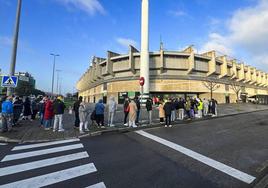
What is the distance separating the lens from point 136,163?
5.43 m

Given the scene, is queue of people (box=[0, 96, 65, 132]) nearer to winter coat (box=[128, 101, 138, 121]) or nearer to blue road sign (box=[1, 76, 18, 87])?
blue road sign (box=[1, 76, 18, 87])

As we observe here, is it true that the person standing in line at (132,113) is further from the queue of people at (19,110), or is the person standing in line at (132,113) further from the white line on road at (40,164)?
the white line on road at (40,164)

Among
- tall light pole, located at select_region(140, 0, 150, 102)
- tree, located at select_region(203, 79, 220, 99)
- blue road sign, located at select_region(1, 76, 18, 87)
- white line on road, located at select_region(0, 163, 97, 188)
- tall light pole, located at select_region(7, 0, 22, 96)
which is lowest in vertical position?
white line on road, located at select_region(0, 163, 97, 188)

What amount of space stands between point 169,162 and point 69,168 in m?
2.88

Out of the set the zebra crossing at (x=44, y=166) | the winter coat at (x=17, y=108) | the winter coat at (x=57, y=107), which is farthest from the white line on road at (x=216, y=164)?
the winter coat at (x=17, y=108)

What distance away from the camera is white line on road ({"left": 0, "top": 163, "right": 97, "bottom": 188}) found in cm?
405

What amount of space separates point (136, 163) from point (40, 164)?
277 centimetres

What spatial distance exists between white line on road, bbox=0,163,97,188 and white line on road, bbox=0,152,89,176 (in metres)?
0.78

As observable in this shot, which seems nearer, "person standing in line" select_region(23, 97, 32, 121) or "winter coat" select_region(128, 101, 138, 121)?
"winter coat" select_region(128, 101, 138, 121)

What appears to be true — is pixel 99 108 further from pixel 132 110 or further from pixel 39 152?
pixel 39 152

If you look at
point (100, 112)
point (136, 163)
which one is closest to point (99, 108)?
point (100, 112)

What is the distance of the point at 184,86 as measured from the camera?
5253cm

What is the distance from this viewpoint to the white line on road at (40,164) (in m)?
4.84

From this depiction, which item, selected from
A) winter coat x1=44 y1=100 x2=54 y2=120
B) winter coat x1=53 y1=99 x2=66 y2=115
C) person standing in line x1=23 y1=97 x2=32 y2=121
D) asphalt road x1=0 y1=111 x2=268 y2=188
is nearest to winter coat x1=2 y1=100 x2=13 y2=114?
winter coat x1=44 y1=100 x2=54 y2=120
